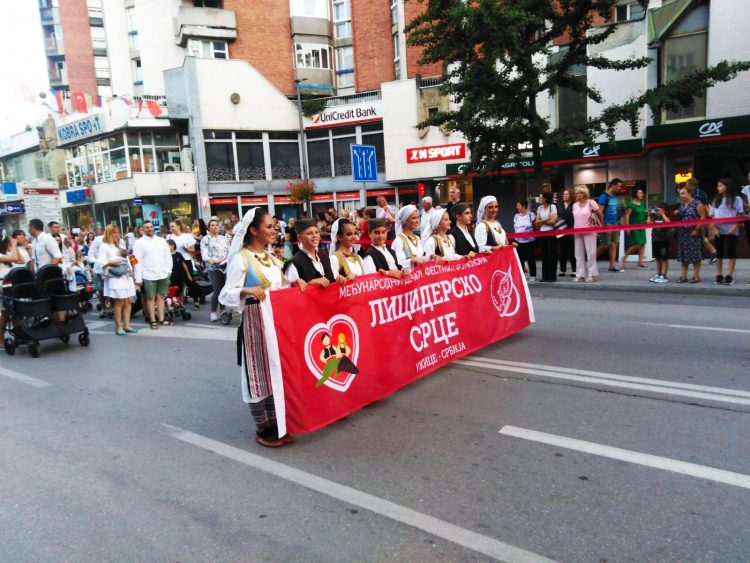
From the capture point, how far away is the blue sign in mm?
15477

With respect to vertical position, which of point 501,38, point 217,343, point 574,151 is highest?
point 501,38

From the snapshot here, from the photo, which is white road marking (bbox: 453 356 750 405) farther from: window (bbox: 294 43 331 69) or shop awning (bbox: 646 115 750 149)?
window (bbox: 294 43 331 69)

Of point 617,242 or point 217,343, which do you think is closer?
point 217,343

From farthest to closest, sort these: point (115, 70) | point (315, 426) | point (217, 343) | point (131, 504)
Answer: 1. point (115, 70)
2. point (217, 343)
3. point (315, 426)
4. point (131, 504)

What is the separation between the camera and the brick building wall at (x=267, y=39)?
42094mm

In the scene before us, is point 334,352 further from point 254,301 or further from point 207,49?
point 207,49

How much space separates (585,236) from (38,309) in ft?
35.7

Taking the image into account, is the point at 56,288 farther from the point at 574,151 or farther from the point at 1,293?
the point at 574,151

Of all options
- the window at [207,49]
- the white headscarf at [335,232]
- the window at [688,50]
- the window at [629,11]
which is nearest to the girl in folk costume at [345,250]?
the white headscarf at [335,232]

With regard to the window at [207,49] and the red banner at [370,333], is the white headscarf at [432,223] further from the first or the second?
the window at [207,49]

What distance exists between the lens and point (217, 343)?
873 cm

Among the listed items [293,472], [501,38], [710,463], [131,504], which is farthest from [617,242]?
[131,504]

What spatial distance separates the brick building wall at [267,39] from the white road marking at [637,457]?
1688 inches

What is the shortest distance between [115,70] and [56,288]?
1981 inches
